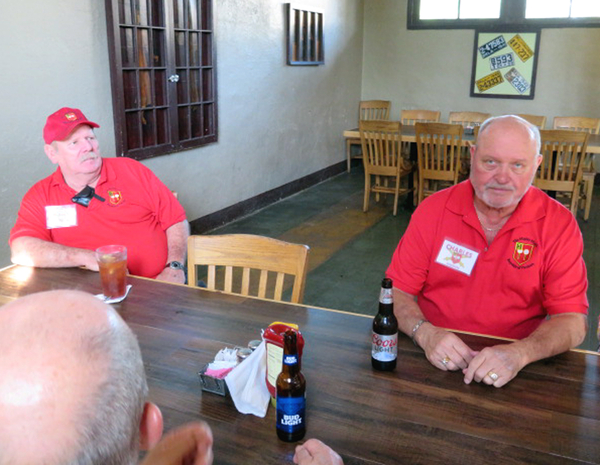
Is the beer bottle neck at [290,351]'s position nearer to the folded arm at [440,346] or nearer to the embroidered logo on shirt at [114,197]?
the folded arm at [440,346]

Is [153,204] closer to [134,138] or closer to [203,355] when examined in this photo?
[203,355]

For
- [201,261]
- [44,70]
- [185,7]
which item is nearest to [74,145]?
[201,261]

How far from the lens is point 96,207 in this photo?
7.63 ft

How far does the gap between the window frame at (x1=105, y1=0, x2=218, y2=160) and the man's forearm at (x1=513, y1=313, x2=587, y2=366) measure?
10.2 ft

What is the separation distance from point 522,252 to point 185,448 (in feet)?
3.89

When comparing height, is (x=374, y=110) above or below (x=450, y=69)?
below

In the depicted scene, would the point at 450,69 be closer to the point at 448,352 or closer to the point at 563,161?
the point at 563,161

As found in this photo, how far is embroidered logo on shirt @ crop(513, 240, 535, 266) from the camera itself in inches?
67.1

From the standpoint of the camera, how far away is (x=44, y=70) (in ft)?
10.7

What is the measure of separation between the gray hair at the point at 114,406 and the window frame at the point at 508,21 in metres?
7.50

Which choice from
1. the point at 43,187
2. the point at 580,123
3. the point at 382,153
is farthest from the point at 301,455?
the point at 580,123

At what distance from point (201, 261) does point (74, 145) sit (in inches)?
30.2

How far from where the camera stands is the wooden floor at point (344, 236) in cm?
371

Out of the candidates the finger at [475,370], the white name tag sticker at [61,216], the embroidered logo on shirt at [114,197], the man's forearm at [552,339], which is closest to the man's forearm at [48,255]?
the white name tag sticker at [61,216]
